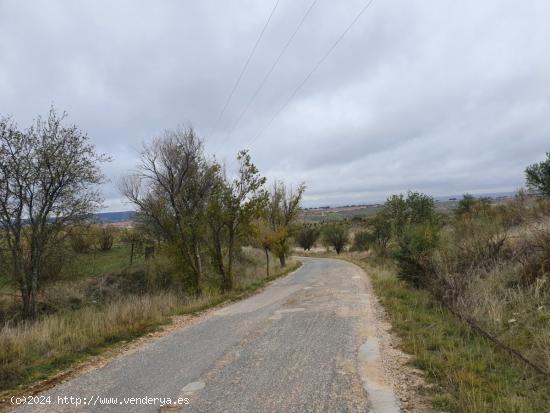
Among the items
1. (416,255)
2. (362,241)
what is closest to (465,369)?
(416,255)

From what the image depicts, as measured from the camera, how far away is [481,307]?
28.5 feet

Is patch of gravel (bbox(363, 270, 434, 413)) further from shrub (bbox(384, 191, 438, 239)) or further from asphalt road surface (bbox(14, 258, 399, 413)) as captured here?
shrub (bbox(384, 191, 438, 239))

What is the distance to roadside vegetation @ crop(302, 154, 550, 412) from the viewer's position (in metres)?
5.03

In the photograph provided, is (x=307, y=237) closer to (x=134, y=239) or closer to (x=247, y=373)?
(x=134, y=239)

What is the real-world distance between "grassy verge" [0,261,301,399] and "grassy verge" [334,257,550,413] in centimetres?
615

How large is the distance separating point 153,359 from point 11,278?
10732mm

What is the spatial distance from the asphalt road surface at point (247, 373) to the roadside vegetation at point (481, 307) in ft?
3.28

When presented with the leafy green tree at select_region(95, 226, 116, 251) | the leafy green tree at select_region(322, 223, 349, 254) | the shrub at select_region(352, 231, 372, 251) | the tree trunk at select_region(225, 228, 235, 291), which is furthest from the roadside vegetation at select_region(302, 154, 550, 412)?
the leafy green tree at select_region(322, 223, 349, 254)

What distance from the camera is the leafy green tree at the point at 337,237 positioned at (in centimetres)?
6353

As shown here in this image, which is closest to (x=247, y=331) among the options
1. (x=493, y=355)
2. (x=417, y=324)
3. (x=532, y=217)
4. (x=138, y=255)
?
(x=417, y=324)

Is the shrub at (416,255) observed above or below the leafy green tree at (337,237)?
above

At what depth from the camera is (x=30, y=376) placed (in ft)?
21.6

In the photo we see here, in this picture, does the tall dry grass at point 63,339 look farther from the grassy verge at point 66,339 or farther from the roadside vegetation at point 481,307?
the roadside vegetation at point 481,307

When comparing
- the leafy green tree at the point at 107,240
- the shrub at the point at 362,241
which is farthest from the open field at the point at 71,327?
the shrub at the point at 362,241
